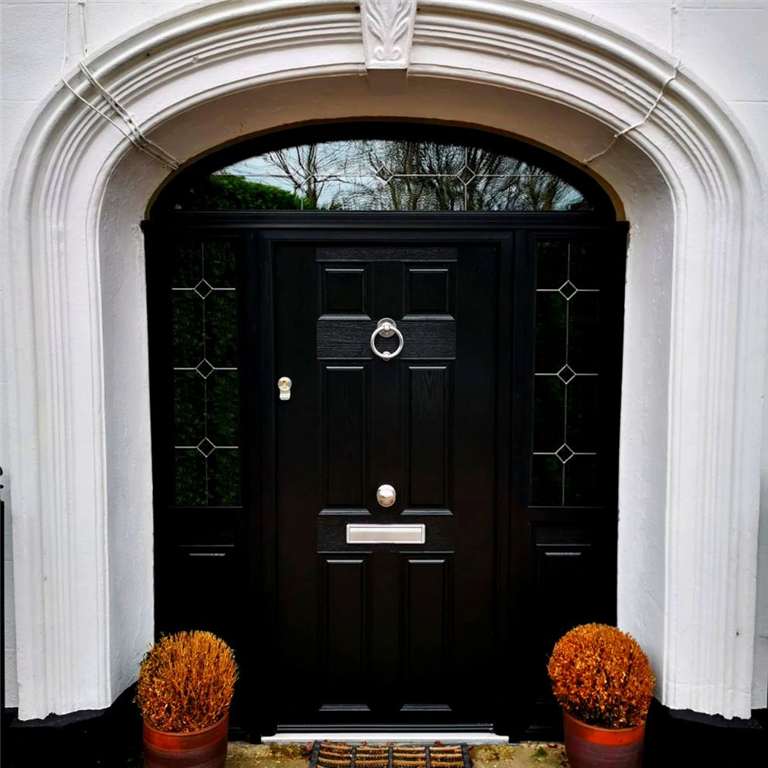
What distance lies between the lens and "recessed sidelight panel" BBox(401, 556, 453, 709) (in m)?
2.89

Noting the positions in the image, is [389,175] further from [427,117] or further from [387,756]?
[387,756]

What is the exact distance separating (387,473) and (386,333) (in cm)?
64

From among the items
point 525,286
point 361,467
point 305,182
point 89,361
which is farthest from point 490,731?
point 305,182

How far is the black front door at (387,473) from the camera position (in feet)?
9.19

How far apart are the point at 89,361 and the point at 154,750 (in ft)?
5.05

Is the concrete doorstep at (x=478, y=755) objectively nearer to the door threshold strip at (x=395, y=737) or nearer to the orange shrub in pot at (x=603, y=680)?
the door threshold strip at (x=395, y=737)

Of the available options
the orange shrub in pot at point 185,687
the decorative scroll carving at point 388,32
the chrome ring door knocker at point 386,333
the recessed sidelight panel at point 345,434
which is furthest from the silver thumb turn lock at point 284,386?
the decorative scroll carving at point 388,32

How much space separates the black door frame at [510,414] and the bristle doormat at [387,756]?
0.39 ft

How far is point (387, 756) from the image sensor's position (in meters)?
2.77

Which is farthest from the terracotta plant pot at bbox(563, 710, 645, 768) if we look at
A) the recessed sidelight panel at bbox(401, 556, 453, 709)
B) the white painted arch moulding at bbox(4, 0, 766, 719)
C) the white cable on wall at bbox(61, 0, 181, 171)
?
the white cable on wall at bbox(61, 0, 181, 171)

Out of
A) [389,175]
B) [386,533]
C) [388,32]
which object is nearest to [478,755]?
[386,533]

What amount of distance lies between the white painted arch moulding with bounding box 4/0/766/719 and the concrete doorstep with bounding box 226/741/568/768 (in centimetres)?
63

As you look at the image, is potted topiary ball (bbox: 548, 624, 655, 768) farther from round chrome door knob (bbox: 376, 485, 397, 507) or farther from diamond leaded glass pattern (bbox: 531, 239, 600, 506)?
round chrome door knob (bbox: 376, 485, 397, 507)

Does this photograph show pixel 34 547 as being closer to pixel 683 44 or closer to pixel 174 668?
pixel 174 668
